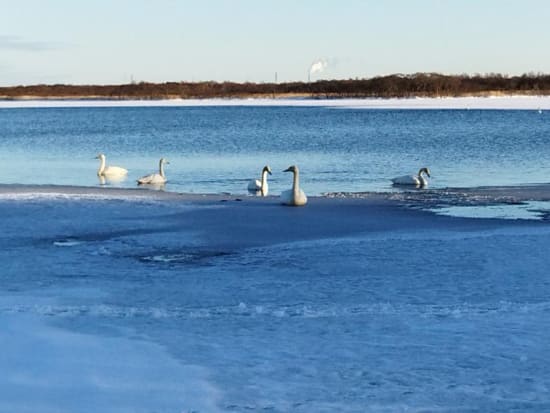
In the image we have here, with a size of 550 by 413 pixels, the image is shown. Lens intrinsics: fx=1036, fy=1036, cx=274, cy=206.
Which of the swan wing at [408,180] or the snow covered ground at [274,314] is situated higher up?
the snow covered ground at [274,314]

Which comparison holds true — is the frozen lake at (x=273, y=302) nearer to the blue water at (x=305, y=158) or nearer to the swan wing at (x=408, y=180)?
the swan wing at (x=408, y=180)

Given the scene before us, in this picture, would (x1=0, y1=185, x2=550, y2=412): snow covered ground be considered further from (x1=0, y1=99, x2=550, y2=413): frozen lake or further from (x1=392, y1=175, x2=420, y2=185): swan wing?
(x1=392, y1=175, x2=420, y2=185): swan wing

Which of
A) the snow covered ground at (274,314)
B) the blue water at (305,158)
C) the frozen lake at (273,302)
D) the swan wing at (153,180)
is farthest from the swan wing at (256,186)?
the snow covered ground at (274,314)

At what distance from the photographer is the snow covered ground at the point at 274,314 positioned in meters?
5.29

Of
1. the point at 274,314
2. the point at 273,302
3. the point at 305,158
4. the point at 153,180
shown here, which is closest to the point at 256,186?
the point at 153,180

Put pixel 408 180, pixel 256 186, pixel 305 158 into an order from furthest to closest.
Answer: pixel 305 158 < pixel 408 180 < pixel 256 186

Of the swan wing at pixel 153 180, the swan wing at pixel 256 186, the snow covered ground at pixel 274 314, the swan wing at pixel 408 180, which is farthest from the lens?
the swan wing at pixel 153 180

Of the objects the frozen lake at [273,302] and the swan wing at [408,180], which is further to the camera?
the swan wing at [408,180]

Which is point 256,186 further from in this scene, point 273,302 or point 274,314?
point 274,314

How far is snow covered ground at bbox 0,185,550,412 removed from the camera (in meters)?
5.29

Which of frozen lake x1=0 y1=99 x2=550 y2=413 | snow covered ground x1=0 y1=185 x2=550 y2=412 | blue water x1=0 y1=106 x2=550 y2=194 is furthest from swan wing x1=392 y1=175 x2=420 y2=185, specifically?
snow covered ground x1=0 y1=185 x2=550 y2=412

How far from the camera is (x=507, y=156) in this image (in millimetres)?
27266

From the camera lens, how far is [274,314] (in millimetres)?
7102

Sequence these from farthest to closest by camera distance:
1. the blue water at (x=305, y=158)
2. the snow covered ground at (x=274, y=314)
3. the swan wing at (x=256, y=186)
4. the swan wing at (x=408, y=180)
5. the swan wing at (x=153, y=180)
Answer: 1. the blue water at (x=305, y=158)
2. the swan wing at (x=153, y=180)
3. the swan wing at (x=408, y=180)
4. the swan wing at (x=256, y=186)
5. the snow covered ground at (x=274, y=314)
